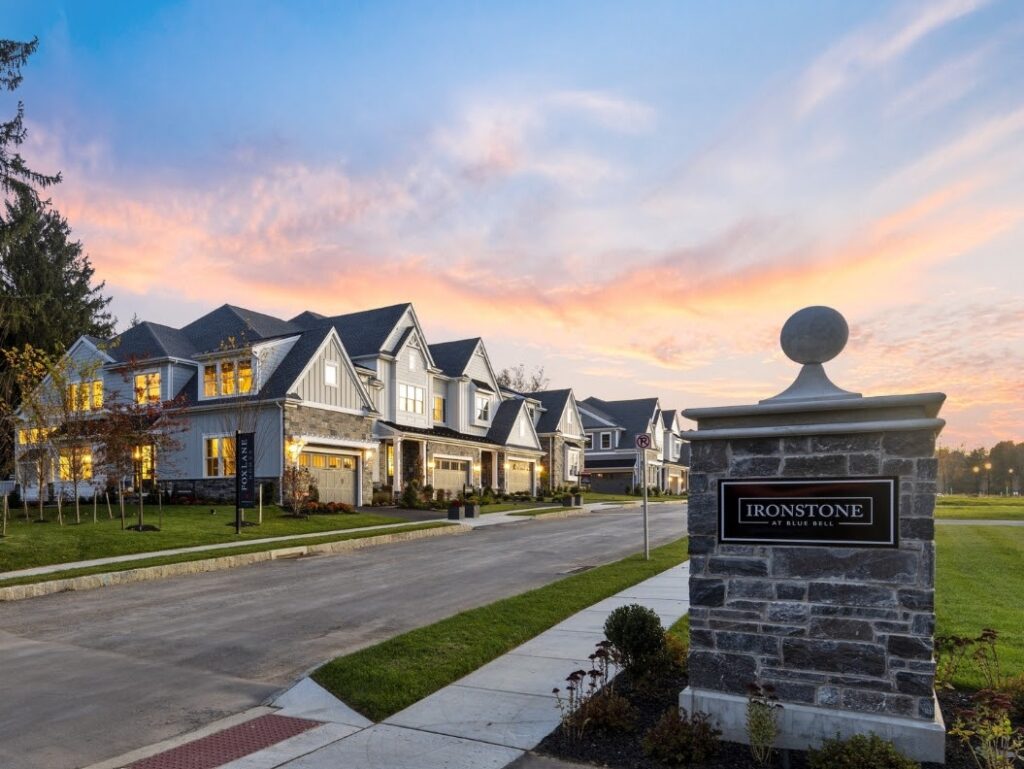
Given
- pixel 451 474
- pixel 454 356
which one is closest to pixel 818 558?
pixel 451 474

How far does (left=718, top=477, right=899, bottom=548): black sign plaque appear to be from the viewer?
213 inches

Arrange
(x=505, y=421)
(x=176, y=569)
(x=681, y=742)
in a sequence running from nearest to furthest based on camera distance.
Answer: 1. (x=681, y=742)
2. (x=176, y=569)
3. (x=505, y=421)

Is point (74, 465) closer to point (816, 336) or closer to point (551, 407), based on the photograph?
point (816, 336)

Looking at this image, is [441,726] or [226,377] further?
[226,377]

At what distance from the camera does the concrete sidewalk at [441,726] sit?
17.6 ft

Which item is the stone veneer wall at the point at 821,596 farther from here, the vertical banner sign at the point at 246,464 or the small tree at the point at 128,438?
the vertical banner sign at the point at 246,464

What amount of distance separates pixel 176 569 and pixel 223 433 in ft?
48.5

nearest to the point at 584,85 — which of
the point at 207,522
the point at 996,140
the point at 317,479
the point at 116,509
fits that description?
the point at 996,140

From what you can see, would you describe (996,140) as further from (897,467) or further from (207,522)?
(207,522)

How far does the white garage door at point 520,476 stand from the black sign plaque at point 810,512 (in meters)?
40.7

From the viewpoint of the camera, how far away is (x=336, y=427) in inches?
1257

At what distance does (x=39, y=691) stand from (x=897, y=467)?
8868mm

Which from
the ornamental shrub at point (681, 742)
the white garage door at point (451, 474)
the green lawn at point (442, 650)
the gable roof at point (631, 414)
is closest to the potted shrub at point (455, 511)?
the white garage door at point (451, 474)

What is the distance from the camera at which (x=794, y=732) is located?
18.1 ft
